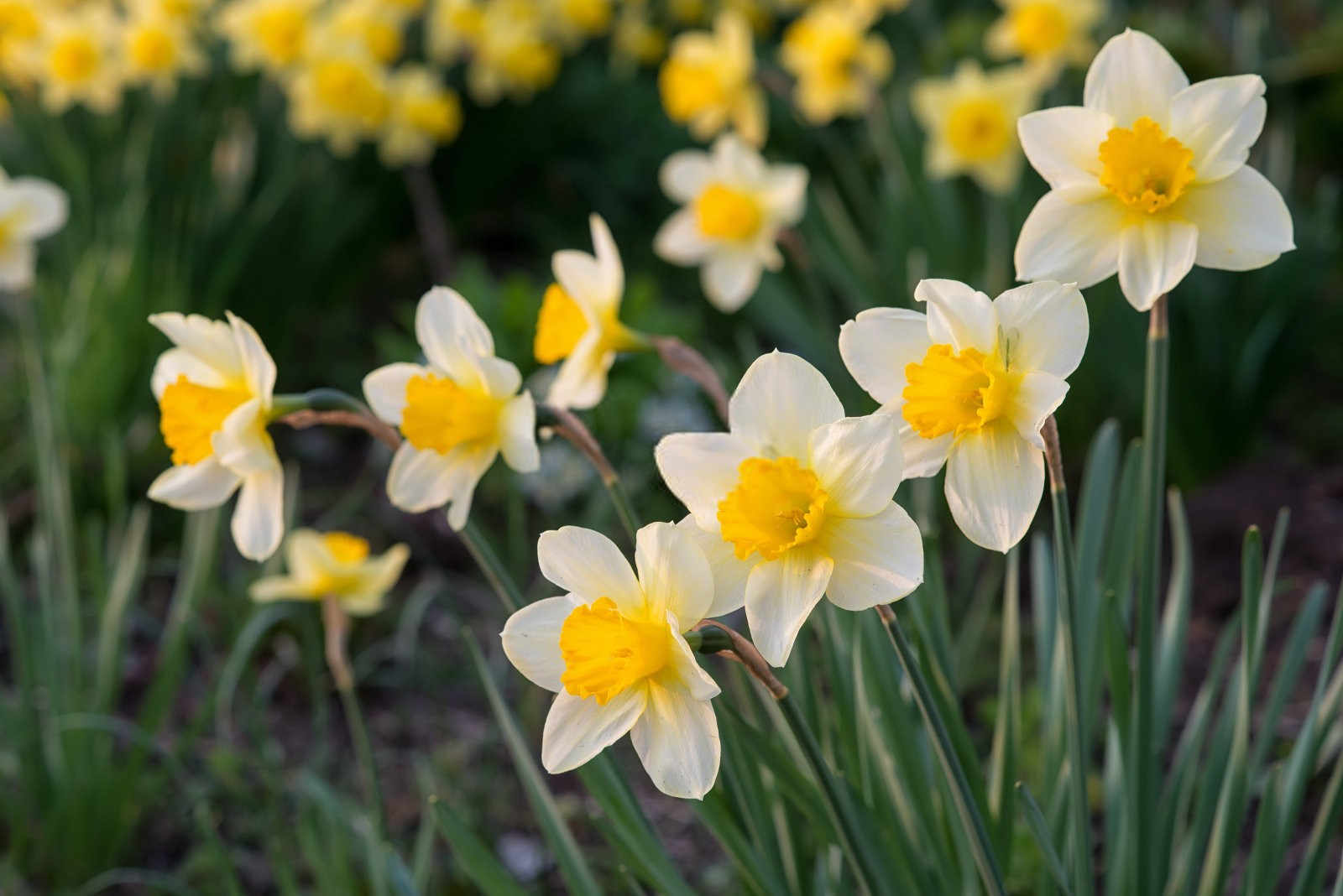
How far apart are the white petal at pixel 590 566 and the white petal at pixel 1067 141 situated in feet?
1.61

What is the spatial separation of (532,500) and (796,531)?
2275 mm

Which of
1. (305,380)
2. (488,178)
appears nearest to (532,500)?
(305,380)

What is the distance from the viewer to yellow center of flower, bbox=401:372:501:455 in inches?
44.7

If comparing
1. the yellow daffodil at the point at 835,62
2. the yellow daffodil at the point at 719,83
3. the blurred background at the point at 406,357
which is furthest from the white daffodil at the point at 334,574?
the yellow daffodil at the point at 835,62

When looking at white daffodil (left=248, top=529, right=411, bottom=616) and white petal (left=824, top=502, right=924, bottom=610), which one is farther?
white daffodil (left=248, top=529, right=411, bottom=616)

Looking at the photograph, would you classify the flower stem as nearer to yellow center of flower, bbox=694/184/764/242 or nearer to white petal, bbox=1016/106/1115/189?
white petal, bbox=1016/106/1115/189

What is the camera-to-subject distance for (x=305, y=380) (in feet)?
12.3

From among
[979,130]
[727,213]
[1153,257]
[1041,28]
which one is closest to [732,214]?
[727,213]

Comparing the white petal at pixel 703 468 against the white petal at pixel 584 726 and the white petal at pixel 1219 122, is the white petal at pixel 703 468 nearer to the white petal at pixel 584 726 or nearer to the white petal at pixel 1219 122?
the white petal at pixel 584 726

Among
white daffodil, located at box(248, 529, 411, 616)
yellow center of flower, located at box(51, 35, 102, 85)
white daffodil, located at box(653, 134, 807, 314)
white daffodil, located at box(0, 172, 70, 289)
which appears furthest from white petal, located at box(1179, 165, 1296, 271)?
yellow center of flower, located at box(51, 35, 102, 85)

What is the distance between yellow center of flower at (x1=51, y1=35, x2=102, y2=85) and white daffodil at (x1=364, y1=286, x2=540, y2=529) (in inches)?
104

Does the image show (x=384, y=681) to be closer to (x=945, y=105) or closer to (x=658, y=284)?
(x=945, y=105)

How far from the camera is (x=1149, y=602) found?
1146 millimetres

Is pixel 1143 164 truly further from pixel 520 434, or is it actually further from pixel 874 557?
pixel 520 434
